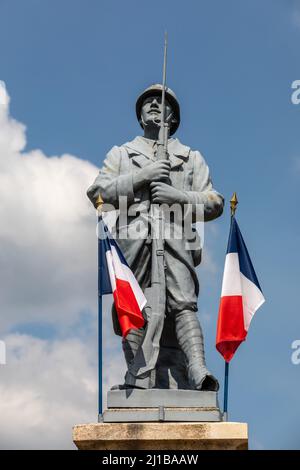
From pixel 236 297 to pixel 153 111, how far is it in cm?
316

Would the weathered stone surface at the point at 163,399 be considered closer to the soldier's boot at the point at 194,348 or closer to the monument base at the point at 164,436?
the soldier's boot at the point at 194,348

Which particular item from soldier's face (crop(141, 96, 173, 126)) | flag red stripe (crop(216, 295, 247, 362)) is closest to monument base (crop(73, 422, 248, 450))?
flag red stripe (crop(216, 295, 247, 362))

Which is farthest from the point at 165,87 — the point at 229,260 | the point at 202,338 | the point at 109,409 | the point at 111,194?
the point at 109,409

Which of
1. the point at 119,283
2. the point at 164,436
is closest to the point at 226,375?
the point at 164,436

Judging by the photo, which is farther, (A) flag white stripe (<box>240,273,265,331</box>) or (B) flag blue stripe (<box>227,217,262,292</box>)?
(B) flag blue stripe (<box>227,217,262,292</box>)

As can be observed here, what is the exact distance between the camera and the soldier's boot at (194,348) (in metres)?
12.8

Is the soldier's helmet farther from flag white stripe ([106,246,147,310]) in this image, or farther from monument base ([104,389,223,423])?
monument base ([104,389,223,423])

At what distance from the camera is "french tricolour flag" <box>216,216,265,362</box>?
43.4 feet

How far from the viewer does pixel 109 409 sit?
41.2 ft

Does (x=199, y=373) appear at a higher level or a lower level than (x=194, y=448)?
higher

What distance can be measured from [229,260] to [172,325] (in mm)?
1186

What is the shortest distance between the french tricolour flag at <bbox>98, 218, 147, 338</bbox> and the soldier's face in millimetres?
1923
